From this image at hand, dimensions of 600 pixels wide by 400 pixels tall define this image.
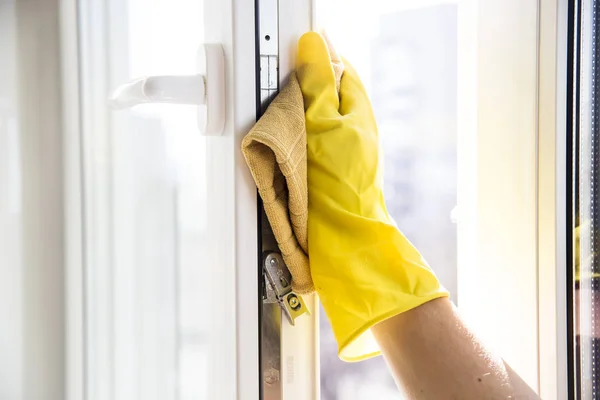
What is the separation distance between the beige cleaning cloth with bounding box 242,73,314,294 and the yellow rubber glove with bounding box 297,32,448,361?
0.05 feet

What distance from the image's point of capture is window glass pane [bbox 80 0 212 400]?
53 centimetres

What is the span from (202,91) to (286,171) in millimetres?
110

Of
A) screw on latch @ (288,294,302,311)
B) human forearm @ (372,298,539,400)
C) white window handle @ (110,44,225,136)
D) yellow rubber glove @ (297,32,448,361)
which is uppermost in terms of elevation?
white window handle @ (110,44,225,136)

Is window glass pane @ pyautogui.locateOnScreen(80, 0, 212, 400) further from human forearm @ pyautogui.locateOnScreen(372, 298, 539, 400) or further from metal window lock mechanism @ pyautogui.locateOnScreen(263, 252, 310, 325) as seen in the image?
human forearm @ pyautogui.locateOnScreen(372, 298, 539, 400)

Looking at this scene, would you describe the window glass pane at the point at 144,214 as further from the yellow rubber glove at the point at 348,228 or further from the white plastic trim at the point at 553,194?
the white plastic trim at the point at 553,194

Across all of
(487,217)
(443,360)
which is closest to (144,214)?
(443,360)

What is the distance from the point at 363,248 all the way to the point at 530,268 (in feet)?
1.22

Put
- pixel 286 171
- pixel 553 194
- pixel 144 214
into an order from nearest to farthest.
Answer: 1. pixel 286 171
2. pixel 144 214
3. pixel 553 194

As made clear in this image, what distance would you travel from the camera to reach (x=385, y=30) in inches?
29.9

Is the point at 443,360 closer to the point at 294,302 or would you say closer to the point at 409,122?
the point at 294,302

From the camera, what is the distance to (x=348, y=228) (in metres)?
→ 0.50

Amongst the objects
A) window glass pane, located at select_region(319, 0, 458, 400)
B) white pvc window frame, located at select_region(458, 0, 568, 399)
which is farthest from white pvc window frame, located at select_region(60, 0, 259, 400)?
white pvc window frame, located at select_region(458, 0, 568, 399)

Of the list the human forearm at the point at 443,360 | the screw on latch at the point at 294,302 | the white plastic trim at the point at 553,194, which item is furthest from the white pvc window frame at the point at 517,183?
the screw on latch at the point at 294,302

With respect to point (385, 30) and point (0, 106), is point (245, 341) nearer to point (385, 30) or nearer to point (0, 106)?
point (0, 106)
